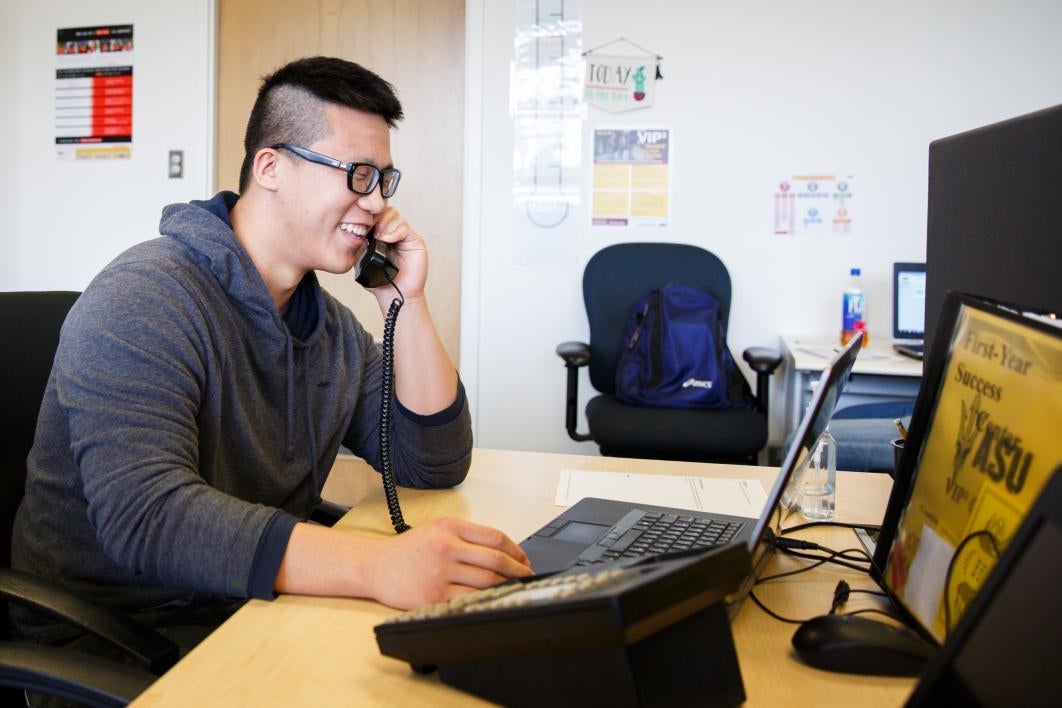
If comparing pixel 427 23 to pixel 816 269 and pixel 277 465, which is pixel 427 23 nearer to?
pixel 816 269

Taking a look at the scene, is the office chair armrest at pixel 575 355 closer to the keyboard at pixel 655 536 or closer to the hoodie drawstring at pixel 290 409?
the hoodie drawstring at pixel 290 409

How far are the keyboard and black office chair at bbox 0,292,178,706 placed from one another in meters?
0.47

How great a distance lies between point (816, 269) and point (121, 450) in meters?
2.80

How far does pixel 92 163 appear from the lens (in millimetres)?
3730

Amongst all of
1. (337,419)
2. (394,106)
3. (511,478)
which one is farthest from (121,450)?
(394,106)

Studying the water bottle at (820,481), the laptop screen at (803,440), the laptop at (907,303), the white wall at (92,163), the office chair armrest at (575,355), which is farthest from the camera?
the white wall at (92,163)

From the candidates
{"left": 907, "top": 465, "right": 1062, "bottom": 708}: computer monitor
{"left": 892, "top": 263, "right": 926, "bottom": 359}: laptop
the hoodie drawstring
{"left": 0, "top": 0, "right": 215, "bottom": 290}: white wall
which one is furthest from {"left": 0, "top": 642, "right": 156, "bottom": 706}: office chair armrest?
{"left": 0, "top": 0, "right": 215, "bottom": 290}: white wall

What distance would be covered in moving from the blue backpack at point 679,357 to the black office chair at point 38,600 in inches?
74.3

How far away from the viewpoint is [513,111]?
3.36 meters

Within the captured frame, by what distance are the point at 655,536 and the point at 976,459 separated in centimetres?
41

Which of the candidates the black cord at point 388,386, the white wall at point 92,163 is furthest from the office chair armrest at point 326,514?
the white wall at point 92,163

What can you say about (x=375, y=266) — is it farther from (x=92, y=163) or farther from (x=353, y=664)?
(x=92, y=163)

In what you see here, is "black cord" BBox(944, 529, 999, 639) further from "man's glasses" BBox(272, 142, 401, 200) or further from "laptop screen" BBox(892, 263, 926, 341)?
"laptop screen" BBox(892, 263, 926, 341)

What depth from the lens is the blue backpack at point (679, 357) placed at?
2.82m
